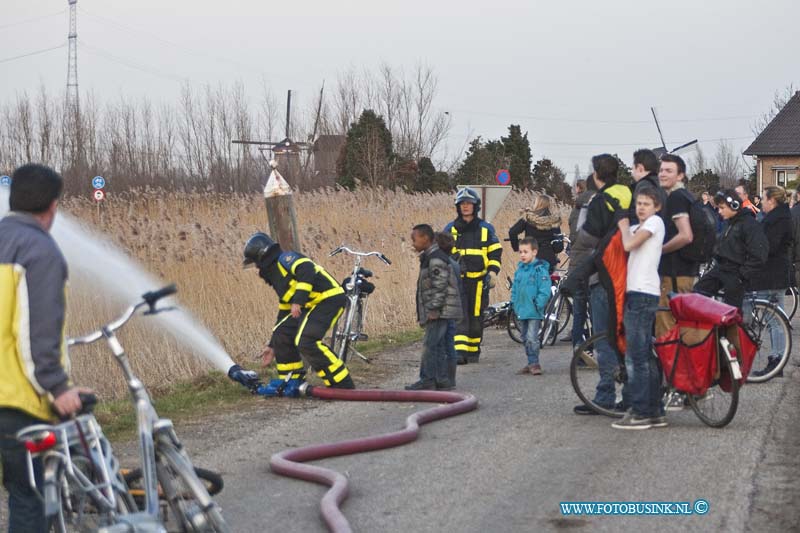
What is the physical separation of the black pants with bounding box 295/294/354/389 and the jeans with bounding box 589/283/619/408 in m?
2.64

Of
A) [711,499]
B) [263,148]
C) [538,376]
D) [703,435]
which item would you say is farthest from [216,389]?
[263,148]

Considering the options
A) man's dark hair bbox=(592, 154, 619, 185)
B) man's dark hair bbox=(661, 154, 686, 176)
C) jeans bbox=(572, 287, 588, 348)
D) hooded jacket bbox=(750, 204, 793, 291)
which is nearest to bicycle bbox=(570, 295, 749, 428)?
man's dark hair bbox=(592, 154, 619, 185)

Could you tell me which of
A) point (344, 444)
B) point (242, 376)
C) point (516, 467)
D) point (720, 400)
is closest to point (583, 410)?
point (720, 400)

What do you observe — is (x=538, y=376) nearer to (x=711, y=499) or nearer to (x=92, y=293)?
(x=92, y=293)

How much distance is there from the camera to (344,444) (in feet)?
28.0

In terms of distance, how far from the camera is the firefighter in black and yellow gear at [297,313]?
1119cm

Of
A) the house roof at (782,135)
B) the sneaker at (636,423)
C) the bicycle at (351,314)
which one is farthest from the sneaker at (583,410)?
the house roof at (782,135)

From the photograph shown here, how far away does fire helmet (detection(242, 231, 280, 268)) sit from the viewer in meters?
11.1

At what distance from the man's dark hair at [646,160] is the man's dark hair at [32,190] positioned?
19.5ft

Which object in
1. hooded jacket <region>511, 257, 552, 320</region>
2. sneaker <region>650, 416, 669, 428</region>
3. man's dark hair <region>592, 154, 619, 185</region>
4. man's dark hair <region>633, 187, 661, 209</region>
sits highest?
man's dark hair <region>592, 154, 619, 185</region>

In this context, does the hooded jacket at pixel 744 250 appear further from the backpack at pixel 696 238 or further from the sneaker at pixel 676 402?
the sneaker at pixel 676 402

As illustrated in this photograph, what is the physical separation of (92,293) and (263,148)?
144 ft

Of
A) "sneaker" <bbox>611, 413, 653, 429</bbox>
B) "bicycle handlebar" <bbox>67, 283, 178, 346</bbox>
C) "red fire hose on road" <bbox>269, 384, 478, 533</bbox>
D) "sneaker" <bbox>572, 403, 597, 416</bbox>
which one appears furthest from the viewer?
"sneaker" <bbox>572, 403, 597, 416</bbox>

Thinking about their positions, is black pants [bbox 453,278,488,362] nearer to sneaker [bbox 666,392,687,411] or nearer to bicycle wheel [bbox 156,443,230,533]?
sneaker [bbox 666,392,687,411]
